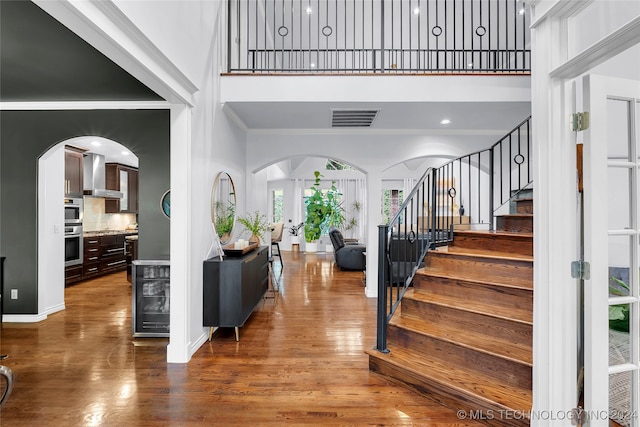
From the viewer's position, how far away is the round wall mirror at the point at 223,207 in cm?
361

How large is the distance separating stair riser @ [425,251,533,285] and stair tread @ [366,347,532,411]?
2.76 feet

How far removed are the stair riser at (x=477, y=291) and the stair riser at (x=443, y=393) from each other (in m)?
0.68

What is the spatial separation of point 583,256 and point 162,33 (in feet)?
10.1

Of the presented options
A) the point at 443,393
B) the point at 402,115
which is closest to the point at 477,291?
the point at 443,393

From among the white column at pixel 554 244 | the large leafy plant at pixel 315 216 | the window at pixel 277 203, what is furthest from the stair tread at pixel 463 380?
the window at pixel 277 203

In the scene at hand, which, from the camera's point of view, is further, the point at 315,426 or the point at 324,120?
the point at 324,120

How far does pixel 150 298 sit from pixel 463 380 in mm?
3104

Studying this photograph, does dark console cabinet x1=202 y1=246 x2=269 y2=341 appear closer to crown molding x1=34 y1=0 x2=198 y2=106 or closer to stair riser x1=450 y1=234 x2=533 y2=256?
crown molding x1=34 y1=0 x2=198 y2=106

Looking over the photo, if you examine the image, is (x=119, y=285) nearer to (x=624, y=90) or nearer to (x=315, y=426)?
(x=315, y=426)

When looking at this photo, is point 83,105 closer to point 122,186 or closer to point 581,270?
point 122,186

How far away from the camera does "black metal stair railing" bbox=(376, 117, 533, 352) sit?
8.95 ft

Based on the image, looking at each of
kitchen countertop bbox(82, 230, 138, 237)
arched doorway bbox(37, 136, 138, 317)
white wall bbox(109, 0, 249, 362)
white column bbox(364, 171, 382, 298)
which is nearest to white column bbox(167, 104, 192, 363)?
white wall bbox(109, 0, 249, 362)

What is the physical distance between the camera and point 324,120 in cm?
468

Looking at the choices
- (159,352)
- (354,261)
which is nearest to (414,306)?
(159,352)
